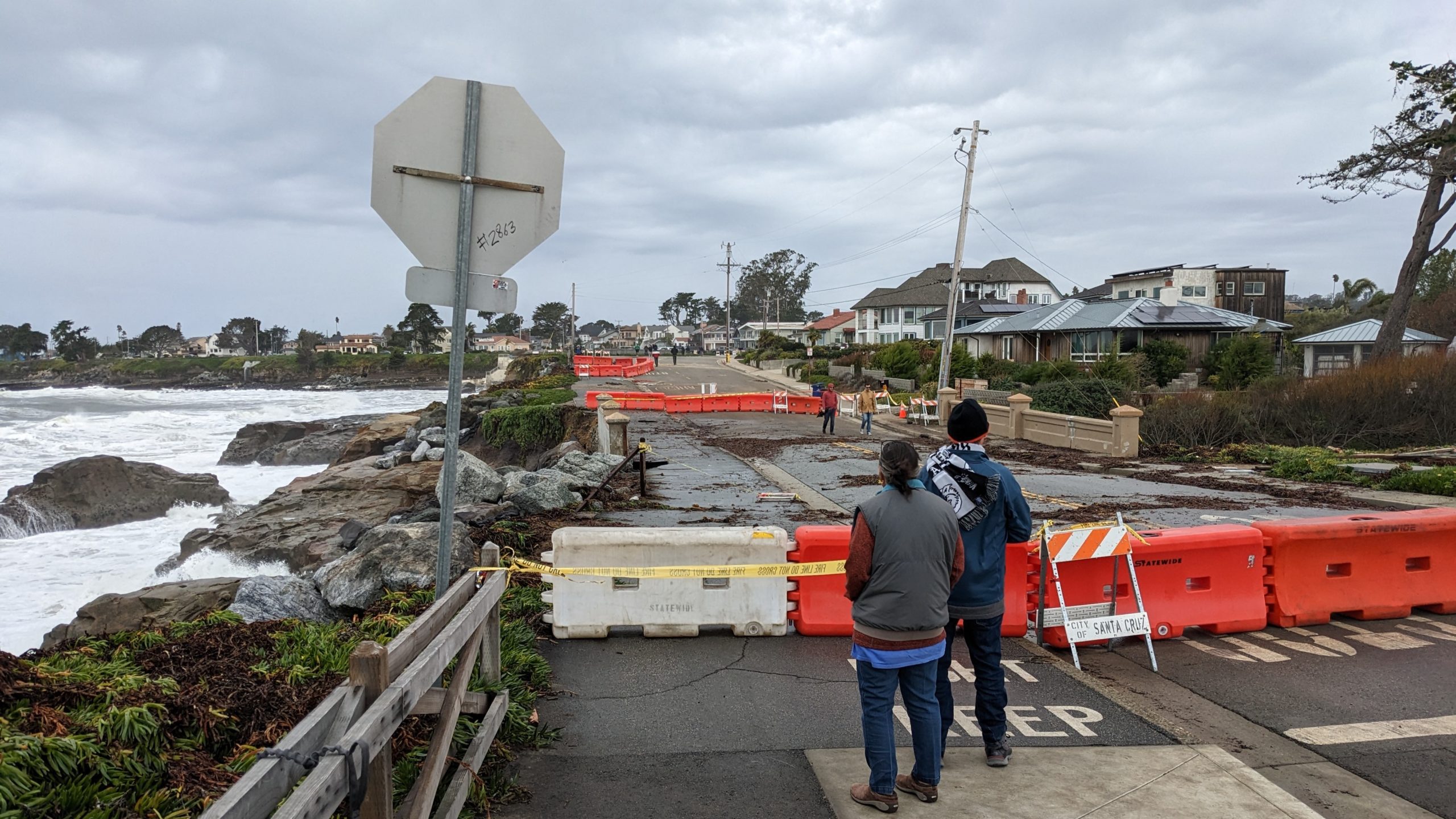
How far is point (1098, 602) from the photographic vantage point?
693cm

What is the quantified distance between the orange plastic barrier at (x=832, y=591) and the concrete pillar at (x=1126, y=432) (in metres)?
15.9

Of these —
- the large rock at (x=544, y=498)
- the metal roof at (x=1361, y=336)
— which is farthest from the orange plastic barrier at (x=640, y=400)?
the metal roof at (x=1361, y=336)

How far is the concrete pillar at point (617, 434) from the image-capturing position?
1811 centimetres

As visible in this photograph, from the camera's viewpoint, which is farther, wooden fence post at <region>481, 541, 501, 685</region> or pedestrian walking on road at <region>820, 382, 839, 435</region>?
pedestrian walking on road at <region>820, 382, 839, 435</region>

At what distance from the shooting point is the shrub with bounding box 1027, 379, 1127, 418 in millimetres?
27016

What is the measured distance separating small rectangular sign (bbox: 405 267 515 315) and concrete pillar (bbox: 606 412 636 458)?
1319 centimetres

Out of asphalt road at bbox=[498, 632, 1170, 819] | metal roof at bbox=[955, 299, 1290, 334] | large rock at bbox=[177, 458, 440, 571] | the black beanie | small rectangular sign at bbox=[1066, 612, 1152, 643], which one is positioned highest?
metal roof at bbox=[955, 299, 1290, 334]

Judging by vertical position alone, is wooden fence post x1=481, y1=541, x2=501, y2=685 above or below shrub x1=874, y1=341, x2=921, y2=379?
below

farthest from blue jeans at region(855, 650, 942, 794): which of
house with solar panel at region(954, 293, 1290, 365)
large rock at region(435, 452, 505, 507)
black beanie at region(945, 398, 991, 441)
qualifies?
house with solar panel at region(954, 293, 1290, 365)

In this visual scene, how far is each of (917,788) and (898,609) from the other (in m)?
0.94

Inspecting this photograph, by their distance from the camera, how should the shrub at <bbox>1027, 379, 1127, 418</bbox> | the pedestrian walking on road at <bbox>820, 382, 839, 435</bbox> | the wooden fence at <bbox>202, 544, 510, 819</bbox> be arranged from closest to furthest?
the wooden fence at <bbox>202, 544, 510, 819</bbox> → the shrub at <bbox>1027, 379, 1127, 418</bbox> → the pedestrian walking on road at <bbox>820, 382, 839, 435</bbox>

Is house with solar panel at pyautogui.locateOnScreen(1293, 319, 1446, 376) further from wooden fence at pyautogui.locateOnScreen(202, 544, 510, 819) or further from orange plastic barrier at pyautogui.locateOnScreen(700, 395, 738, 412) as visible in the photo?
wooden fence at pyautogui.locateOnScreen(202, 544, 510, 819)

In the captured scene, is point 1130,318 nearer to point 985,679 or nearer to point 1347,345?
point 1347,345

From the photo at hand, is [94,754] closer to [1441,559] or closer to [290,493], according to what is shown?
[1441,559]
